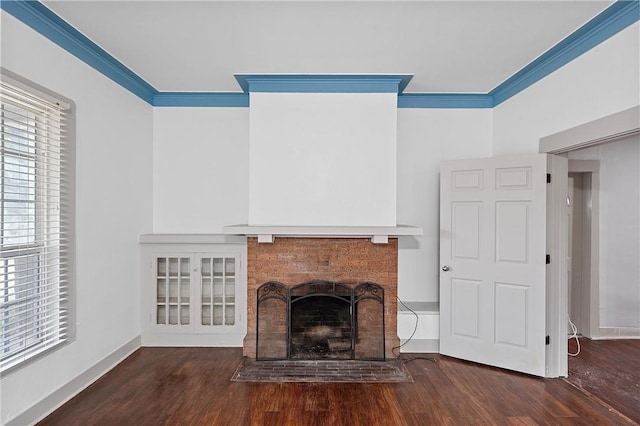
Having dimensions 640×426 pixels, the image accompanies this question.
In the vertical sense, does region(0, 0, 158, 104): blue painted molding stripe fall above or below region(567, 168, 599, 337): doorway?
above

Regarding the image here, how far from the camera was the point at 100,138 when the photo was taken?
10.3 feet

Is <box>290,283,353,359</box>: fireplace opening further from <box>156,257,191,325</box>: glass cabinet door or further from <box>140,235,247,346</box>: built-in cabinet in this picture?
<box>156,257,191,325</box>: glass cabinet door

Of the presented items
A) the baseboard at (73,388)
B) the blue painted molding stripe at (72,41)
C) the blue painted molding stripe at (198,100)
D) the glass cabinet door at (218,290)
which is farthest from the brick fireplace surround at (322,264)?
the blue painted molding stripe at (72,41)

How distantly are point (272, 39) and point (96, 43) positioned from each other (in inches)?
57.7

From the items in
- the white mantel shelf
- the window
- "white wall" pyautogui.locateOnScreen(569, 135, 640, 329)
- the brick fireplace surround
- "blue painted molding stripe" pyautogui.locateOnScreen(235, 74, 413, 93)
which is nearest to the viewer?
the window

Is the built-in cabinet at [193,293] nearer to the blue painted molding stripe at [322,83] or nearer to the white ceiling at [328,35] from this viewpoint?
the blue painted molding stripe at [322,83]

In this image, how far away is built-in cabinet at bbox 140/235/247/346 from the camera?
3.84m

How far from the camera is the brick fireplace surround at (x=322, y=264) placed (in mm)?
3564

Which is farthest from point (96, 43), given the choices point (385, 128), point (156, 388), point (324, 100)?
point (156, 388)

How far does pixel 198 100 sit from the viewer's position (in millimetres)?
4047

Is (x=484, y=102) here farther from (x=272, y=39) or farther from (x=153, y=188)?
(x=153, y=188)

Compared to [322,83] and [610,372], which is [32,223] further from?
[610,372]

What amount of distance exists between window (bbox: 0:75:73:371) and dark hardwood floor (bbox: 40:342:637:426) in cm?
68

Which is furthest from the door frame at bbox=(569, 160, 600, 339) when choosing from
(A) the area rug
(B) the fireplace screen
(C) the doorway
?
(B) the fireplace screen
